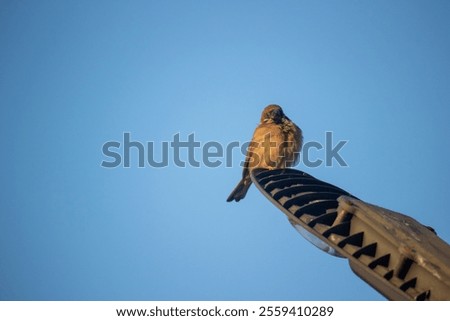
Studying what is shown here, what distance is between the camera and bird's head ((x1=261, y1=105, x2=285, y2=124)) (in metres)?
7.46

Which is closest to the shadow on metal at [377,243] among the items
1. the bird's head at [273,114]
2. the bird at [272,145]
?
the bird at [272,145]

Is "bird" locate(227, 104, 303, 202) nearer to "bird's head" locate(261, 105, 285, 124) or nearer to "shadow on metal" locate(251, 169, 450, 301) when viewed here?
"bird's head" locate(261, 105, 285, 124)

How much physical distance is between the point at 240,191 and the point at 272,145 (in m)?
1.13

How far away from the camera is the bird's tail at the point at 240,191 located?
764 centimetres

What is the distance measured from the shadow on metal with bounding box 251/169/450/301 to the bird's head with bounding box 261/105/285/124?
4213mm

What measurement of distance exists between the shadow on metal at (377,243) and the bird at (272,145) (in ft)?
12.3

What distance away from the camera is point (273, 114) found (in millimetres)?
7492

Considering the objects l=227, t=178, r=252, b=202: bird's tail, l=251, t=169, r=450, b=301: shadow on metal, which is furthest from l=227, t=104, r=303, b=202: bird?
l=251, t=169, r=450, b=301: shadow on metal

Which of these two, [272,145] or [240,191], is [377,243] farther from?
[240,191]

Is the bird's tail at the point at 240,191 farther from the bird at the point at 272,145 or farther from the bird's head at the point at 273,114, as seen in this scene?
the bird's head at the point at 273,114
